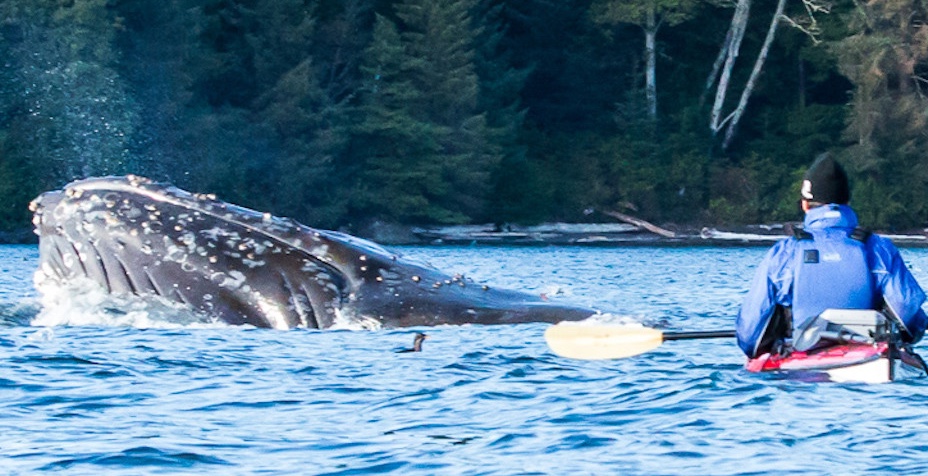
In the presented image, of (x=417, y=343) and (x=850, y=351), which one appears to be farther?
(x=417, y=343)

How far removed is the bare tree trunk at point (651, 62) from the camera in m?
48.7

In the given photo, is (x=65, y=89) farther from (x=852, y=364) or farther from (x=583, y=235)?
(x=852, y=364)

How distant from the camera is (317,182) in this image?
4444 cm

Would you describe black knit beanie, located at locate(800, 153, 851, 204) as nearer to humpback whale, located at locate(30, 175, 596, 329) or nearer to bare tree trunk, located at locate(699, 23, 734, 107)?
humpback whale, located at locate(30, 175, 596, 329)

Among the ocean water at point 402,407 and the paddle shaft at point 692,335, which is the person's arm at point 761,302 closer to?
the ocean water at point 402,407

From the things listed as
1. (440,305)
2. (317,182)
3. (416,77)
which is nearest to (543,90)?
(416,77)

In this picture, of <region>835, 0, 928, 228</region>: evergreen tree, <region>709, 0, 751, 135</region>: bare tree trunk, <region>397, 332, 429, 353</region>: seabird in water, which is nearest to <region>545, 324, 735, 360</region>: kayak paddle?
<region>397, 332, 429, 353</region>: seabird in water

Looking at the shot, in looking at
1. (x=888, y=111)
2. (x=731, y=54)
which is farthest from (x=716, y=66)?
(x=888, y=111)

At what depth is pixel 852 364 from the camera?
8.59 meters

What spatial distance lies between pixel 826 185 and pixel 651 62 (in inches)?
1607

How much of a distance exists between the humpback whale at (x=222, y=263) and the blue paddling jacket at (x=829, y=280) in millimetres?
2290

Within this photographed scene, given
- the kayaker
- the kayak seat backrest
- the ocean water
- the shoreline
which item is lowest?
the shoreline

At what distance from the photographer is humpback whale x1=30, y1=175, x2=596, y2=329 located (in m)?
9.98

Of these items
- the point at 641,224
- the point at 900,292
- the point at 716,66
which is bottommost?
the point at 641,224
